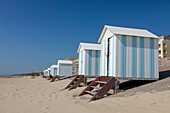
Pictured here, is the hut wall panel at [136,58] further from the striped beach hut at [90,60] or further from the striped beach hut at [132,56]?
the striped beach hut at [90,60]

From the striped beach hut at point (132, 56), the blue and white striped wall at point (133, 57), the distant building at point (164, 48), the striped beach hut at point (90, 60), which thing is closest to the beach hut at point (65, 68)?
the striped beach hut at point (90, 60)

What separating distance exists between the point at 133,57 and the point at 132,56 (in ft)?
0.24

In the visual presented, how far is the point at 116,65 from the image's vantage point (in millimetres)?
10375

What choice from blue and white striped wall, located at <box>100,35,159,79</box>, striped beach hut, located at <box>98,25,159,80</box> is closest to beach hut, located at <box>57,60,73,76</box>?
striped beach hut, located at <box>98,25,159,80</box>

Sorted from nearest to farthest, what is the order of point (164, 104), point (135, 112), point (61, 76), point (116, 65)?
point (135, 112) < point (164, 104) < point (116, 65) < point (61, 76)

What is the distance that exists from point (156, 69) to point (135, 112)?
19.0ft

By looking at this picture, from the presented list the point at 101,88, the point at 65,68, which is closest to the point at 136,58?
the point at 101,88

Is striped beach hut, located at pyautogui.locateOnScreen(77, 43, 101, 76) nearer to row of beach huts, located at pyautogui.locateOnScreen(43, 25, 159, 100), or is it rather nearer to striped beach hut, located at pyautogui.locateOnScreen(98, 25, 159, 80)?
row of beach huts, located at pyautogui.locateOnScreen(43, 25, 159, 100)

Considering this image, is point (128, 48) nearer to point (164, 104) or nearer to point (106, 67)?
point (106, 67)

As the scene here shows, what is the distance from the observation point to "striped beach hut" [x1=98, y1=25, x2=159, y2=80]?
1051 cm

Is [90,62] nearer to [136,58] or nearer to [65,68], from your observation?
[136,58]

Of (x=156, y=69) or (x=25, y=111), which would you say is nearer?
(x=25, y=111)

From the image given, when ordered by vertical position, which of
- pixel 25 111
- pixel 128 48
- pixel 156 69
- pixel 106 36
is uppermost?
pixel 106 36

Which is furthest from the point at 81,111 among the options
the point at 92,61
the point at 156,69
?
the point at 92,61
